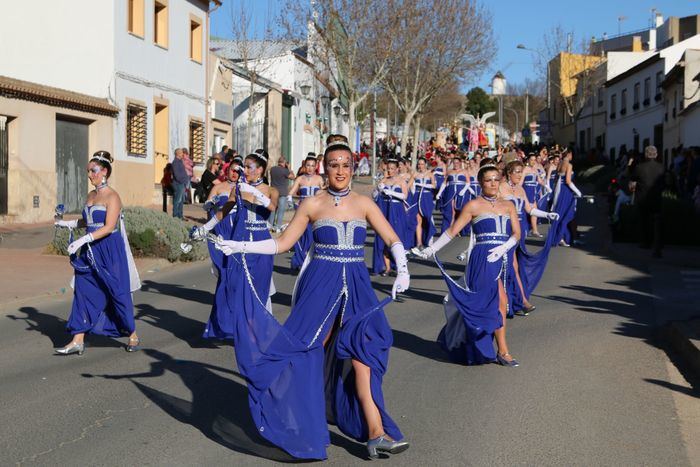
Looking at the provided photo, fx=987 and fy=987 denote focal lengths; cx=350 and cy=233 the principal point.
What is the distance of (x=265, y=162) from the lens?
9.96 meters

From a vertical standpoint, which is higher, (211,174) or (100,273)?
(211,174)

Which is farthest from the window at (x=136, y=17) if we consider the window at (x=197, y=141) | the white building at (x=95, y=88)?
the window at (x=197, y=141)

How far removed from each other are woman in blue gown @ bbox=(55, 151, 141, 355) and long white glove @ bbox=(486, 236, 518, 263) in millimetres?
3270

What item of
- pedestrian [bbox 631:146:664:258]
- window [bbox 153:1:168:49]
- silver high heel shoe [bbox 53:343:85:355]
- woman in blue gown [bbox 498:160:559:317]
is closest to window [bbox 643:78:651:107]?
window [bbox 153:1:168:49]

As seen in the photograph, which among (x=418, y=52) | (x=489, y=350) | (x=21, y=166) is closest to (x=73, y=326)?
(x=489, y=350)

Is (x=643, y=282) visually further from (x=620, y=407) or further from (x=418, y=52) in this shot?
(x=418, y=52)

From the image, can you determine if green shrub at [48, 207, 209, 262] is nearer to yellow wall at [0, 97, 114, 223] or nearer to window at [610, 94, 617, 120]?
yellow wall at [0, 97, 114, 223]

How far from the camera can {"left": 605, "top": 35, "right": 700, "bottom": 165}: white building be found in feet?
161

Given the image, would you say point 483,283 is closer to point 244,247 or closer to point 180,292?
point 244,247

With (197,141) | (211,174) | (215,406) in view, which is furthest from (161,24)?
(215,406)

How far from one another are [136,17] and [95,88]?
9.31 feet

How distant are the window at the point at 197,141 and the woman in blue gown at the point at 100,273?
24.6m

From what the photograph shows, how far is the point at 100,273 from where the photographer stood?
891 cm

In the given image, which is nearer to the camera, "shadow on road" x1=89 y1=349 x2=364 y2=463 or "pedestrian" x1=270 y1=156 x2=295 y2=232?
"shadow on road" x1=89 y1=349 x2=364 y2=463
